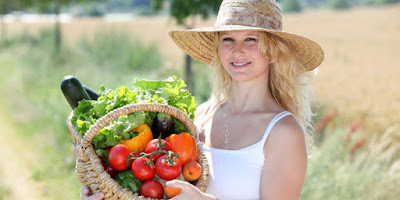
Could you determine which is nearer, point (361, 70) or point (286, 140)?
point (286, 140)

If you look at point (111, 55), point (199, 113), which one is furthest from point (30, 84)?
point (199, 113)

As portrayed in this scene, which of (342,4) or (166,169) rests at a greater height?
(166,169)

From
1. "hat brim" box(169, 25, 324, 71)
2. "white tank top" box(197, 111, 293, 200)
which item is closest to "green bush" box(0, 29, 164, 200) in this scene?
"hat brim" box(169, 25, 324, 71)

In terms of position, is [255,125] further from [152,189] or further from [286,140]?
[152,189]

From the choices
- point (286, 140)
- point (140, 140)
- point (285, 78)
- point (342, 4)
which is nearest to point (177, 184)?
point (140, 140)

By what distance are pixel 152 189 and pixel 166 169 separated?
0.37 ft

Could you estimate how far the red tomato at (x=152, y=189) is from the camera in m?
1.97

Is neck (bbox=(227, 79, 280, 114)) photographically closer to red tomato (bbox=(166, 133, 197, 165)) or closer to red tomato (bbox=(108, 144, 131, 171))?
red tomato (bbox=(166, 133, 197, 165))

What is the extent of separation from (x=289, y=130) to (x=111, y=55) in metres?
9.79

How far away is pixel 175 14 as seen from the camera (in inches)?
230

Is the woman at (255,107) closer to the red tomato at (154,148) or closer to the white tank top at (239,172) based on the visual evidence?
the white tank top at (239,172)

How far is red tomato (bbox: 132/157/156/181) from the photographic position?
6.58 feet

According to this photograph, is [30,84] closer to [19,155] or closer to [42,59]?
[42,59]

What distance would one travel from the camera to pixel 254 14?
228cm
